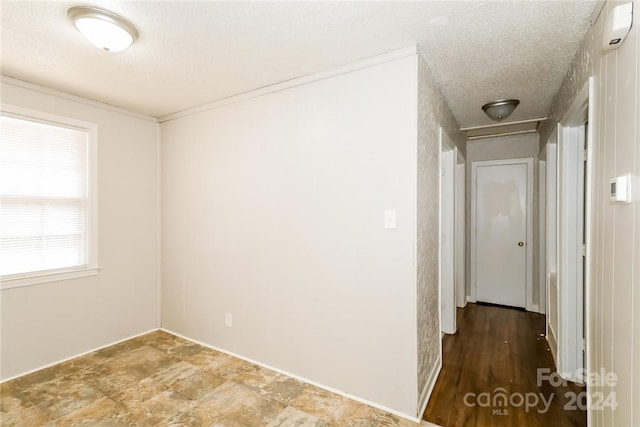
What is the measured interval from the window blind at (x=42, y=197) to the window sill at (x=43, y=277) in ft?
0.16

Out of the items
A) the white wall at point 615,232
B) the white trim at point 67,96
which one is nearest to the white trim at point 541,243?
the white wall at point 615,232

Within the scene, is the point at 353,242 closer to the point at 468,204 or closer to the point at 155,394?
the point at 155,394

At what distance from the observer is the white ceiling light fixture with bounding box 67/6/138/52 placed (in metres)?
1.69

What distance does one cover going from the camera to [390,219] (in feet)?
7.09

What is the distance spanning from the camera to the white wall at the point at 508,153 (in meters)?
4.32

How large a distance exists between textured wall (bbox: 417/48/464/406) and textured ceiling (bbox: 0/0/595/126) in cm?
22

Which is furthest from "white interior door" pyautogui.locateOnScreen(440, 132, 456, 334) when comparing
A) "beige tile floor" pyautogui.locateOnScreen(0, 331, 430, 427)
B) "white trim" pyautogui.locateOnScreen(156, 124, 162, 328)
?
"white trim" pyautogui.locateOnScreen(156, 124, 162, 328)

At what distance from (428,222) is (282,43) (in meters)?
1.65

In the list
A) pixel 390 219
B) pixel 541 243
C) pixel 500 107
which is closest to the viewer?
pixel 390 219

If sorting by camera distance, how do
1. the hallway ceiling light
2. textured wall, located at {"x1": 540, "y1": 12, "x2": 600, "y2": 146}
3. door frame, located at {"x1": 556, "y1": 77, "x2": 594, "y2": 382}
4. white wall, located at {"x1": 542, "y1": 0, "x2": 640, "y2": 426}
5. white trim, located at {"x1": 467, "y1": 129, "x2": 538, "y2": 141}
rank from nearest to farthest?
white wall, located at {"x1": 542, "y1": 0, "x2": 640, "y2": 426} < textured wall, located at {"x1": 540, "y1": 12, "x2": 600, "y2": 146} < door frame, located at {"x1": 556, "y1": 77, "x2": 594, "y2": 382} < the hallway ceiling light < white trim, located at {"x1": 467, "y1": 129, "x2": 538, "y2": 141}

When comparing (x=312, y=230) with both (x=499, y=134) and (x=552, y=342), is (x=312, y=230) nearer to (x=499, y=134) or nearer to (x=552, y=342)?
(x=552, y=342)

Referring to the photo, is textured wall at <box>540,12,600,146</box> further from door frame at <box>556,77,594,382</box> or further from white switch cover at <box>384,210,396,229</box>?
white switch cover at <box>384,210,396,229</box>

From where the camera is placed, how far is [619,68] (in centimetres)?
137

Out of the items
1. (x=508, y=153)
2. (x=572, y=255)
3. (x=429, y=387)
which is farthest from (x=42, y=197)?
(x=508, y=153)
